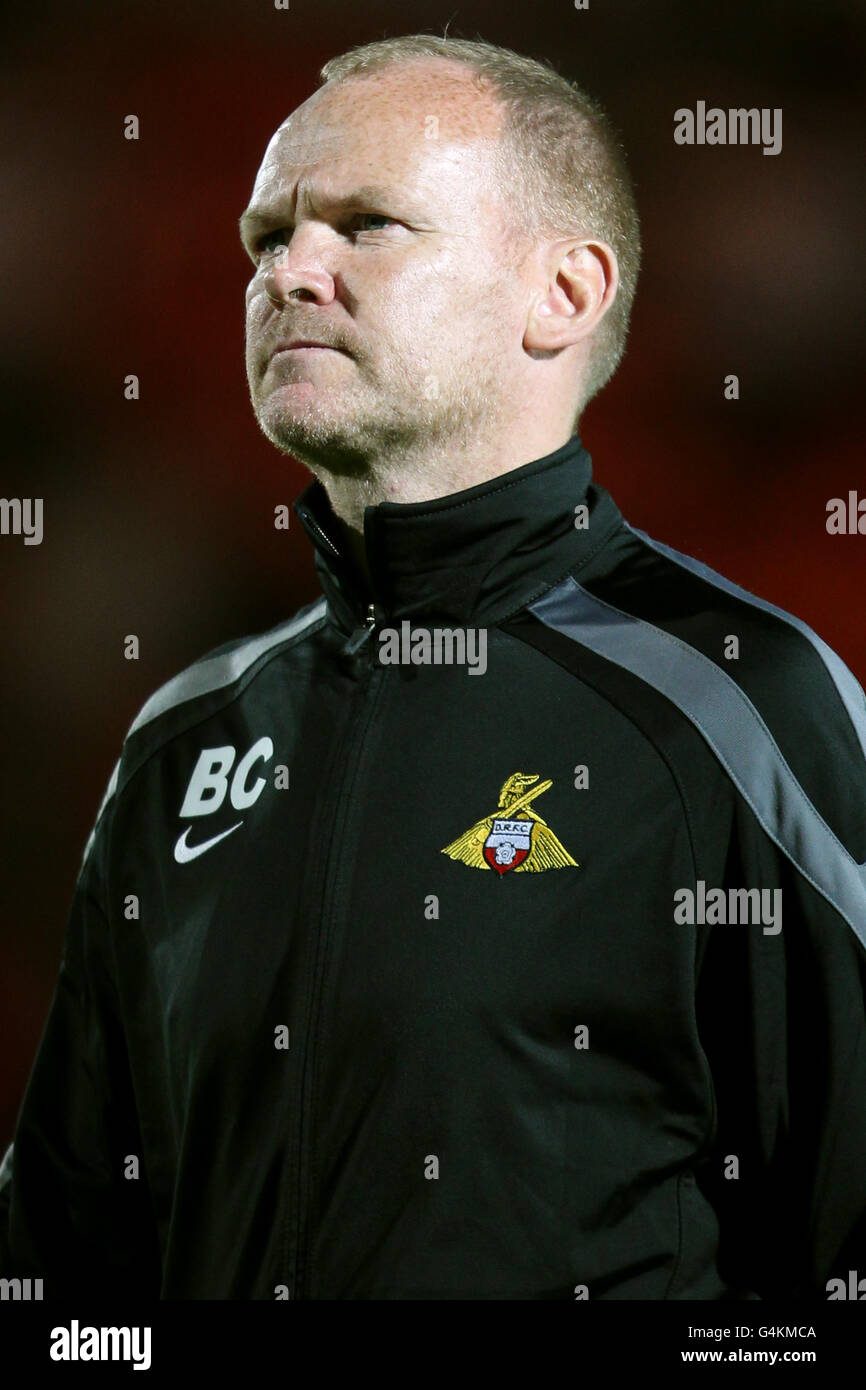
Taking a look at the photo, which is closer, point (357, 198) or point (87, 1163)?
point (357, 198)

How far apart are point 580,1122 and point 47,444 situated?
3.35 ft

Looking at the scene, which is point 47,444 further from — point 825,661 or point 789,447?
point 825,661

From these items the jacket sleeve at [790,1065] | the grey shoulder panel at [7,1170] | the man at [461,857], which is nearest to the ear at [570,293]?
the man at [461,857]

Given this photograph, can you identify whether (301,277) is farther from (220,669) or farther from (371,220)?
(220,669)

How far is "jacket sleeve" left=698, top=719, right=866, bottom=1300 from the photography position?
92 cm

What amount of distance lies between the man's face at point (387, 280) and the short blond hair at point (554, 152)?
0.02 m

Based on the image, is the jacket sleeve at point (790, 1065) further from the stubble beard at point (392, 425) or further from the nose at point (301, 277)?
the nose at point (301, 277)

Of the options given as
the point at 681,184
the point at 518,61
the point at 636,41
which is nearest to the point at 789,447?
the point at 681,184

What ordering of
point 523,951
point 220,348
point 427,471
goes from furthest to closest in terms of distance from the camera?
point 220,348, point 427,471, point 523,951

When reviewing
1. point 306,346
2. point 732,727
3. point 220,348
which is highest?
point 220,348

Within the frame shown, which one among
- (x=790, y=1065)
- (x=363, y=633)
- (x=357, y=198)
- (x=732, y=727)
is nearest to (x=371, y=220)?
(x=357, y=198)

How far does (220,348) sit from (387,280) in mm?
692

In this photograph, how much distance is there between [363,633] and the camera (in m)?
1.05

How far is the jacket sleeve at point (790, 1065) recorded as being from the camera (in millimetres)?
923
